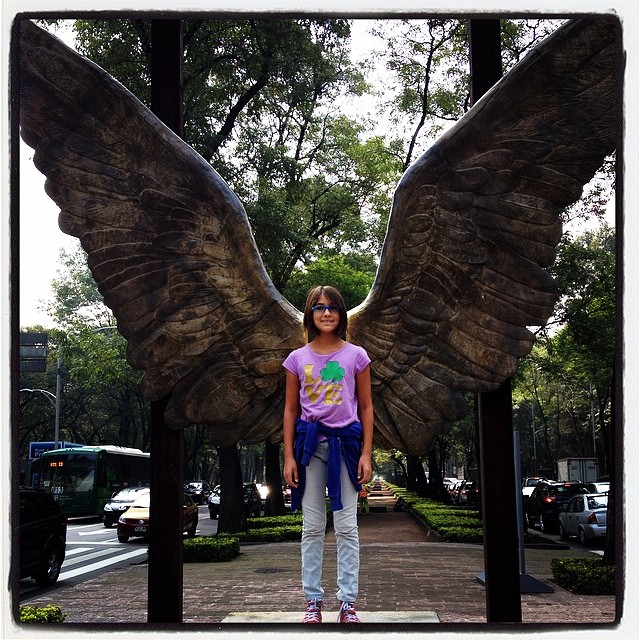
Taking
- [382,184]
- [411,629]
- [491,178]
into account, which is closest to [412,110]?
[382,184]

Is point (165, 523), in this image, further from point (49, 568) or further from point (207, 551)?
point (207, 551)

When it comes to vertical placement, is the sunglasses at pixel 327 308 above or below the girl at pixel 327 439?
above

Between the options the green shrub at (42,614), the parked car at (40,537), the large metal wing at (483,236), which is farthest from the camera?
the parked car at (40,537)


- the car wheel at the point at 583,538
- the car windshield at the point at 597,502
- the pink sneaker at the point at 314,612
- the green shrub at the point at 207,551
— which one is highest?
the pink sneaker at the point at 314,612

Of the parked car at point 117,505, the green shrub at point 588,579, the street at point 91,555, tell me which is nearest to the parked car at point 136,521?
the street at point 91,555

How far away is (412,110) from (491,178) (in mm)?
12508

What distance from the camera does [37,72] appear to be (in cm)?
400

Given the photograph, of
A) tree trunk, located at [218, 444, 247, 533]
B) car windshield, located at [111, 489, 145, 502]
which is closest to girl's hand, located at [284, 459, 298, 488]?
tree trunk, located at [218, 444, 247, 533]

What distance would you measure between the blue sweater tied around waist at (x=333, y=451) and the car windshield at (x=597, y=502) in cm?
1429

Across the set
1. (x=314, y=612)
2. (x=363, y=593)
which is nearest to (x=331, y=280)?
(x=363, y=593)

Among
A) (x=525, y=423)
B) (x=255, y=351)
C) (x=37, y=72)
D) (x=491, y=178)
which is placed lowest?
(x=525, y=423)

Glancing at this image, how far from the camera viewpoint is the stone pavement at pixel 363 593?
656cm

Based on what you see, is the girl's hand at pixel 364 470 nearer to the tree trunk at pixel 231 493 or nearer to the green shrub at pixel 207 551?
the green shrub at pixel 207 551

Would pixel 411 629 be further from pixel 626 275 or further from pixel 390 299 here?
pixel 626 275
